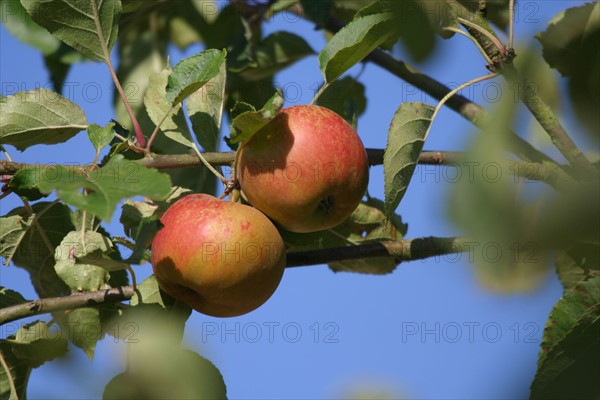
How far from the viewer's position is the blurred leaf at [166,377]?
4.43 ft

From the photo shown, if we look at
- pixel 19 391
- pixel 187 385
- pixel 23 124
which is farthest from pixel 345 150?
pixel 19 391

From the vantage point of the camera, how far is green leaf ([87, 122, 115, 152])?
136 centimetres

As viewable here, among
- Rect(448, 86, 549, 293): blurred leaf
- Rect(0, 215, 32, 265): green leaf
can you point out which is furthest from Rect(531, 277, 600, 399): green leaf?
Rect(0, 215, 32, 265): green leaf

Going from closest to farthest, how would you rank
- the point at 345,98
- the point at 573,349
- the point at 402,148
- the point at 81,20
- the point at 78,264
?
the point at 573,349
the point at 402,148
the point at 78,264
the point at 81,20
the point at 345,98

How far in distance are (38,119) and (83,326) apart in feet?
1.50

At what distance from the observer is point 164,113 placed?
1.65 m

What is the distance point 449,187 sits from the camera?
272 millimetres

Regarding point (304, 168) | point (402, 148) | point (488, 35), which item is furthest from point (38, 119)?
point (488, 35)

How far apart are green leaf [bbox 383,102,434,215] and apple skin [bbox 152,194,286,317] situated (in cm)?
23

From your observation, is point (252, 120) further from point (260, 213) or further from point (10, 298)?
point (10, 298)

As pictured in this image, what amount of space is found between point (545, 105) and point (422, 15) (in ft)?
3.36

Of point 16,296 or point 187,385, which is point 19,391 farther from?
point 187,385

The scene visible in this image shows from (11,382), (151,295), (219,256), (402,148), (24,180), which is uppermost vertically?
(402,148)

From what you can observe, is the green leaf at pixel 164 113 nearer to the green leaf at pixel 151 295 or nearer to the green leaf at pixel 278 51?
the green leaf at pixel 151 295
